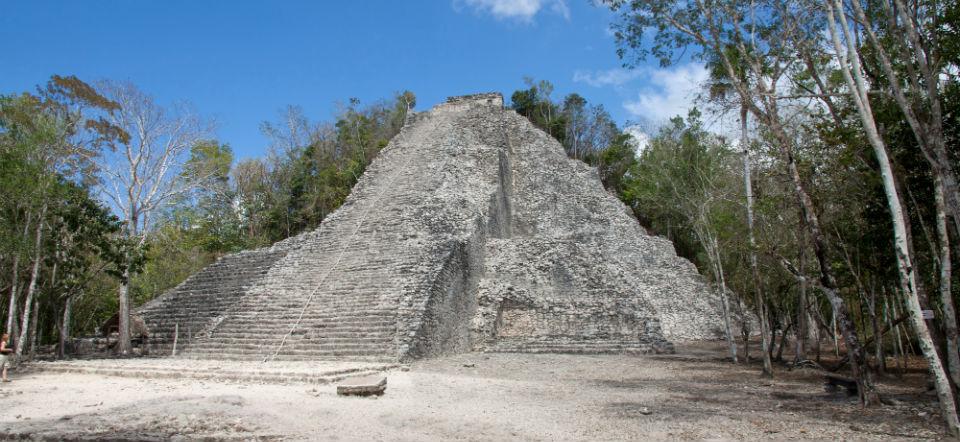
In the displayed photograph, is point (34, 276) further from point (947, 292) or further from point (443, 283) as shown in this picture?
point (947, 292)

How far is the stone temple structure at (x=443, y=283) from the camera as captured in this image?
40.1 feet

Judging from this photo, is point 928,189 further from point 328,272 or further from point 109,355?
point 109,355

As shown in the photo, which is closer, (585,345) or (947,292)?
(947,292)

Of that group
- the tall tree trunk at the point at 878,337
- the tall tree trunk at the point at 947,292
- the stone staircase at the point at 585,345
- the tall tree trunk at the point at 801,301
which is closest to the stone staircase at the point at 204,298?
the stone staircase at the point at 585,345

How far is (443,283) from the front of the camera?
1323cm

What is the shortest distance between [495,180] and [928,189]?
14428 mm

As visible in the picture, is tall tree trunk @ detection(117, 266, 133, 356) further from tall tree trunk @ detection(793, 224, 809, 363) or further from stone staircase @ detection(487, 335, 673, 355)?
tall tree trunk @ detection(793, 224, 809, 363)

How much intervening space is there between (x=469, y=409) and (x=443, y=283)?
6875 millimetres

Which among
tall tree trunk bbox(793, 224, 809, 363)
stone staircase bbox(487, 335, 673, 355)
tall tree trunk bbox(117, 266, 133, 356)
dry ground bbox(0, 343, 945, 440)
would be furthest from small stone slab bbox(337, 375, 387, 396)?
tall tree trunk bbox(117, 266, 133, 356)

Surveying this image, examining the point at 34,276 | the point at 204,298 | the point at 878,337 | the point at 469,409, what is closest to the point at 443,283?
the point at 204,298

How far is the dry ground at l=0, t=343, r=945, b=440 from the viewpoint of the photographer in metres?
5.12

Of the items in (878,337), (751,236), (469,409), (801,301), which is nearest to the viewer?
(469,409)

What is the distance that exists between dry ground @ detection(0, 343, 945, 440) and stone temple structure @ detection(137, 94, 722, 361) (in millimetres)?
3160

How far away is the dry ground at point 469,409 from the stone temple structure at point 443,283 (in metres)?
3.16
